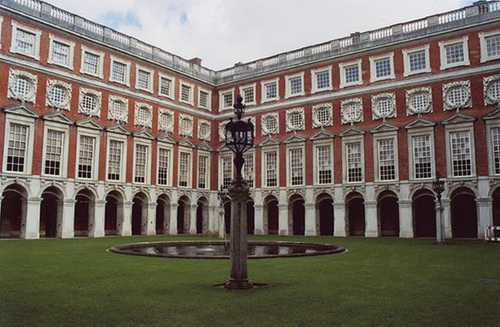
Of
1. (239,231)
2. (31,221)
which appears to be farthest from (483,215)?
(31,221)

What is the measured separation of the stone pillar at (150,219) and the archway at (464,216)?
24146 mm

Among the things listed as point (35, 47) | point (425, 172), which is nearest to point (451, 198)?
point (425, 172)

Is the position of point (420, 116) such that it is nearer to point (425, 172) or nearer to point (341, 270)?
point (425, 172)

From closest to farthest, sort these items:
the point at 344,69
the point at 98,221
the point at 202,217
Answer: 1. the point at 98,221
2. the point at 344,69
3. the point at 202,217

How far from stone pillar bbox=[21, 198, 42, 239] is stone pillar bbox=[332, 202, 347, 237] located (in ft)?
74.4

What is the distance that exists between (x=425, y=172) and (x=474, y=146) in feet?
12.7

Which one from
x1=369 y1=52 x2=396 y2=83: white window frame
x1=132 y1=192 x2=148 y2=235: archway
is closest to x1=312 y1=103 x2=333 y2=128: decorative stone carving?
x1=369 y1=52 x2=396 y2=83: white window frame

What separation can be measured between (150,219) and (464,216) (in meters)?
25.5

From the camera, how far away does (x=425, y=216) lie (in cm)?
3584

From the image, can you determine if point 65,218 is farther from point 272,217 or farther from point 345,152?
point 345,152

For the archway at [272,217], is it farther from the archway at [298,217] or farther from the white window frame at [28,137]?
the white window frame at [28,137]

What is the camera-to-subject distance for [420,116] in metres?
34.0

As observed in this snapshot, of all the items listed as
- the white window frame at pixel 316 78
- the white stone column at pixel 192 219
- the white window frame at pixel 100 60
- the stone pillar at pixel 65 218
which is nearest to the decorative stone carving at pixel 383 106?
the white window frame at pixel 316 78

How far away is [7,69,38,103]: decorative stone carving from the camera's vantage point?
30062 millimetres
